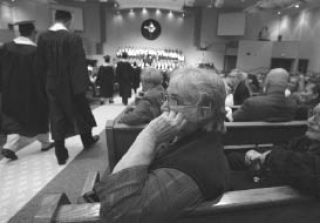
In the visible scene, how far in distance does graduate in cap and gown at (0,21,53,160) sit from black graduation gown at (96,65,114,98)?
332 cm

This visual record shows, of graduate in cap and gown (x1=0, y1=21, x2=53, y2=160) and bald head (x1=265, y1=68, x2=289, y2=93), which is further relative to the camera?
graduate in cap and gown (x1=0, y1=21, x2=53, y2=160)

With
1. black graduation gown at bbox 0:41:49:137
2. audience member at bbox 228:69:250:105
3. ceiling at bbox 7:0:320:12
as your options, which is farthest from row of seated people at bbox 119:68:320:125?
ceiling at bbox 7:0:320:12

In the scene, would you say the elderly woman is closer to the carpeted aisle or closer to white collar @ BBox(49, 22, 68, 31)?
the carpeted aisle

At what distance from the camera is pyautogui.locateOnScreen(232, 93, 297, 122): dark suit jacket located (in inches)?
75.4

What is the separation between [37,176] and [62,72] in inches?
41.9

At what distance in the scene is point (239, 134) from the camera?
1.80m

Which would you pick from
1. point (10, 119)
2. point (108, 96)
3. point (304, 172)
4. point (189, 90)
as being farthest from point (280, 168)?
point (108, 96)

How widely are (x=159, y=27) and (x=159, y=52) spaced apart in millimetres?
1172

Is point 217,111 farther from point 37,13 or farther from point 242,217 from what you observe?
point 37,13

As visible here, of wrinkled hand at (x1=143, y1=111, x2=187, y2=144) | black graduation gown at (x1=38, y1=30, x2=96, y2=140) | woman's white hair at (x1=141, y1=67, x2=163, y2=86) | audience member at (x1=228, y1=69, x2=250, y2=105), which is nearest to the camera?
wrinkled hand at (x1=143, y1=111, x2=187, y2=144)

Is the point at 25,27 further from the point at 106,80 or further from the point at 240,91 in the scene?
the point at 106,80

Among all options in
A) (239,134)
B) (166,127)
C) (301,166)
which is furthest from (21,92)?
(301,166)

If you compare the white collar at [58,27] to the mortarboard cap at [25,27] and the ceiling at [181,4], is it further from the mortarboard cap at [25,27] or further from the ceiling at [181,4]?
the ceiling at [181,4]

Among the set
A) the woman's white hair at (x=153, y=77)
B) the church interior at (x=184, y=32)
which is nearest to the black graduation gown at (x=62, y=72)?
the woman's white hair at (x=153, y=77)
